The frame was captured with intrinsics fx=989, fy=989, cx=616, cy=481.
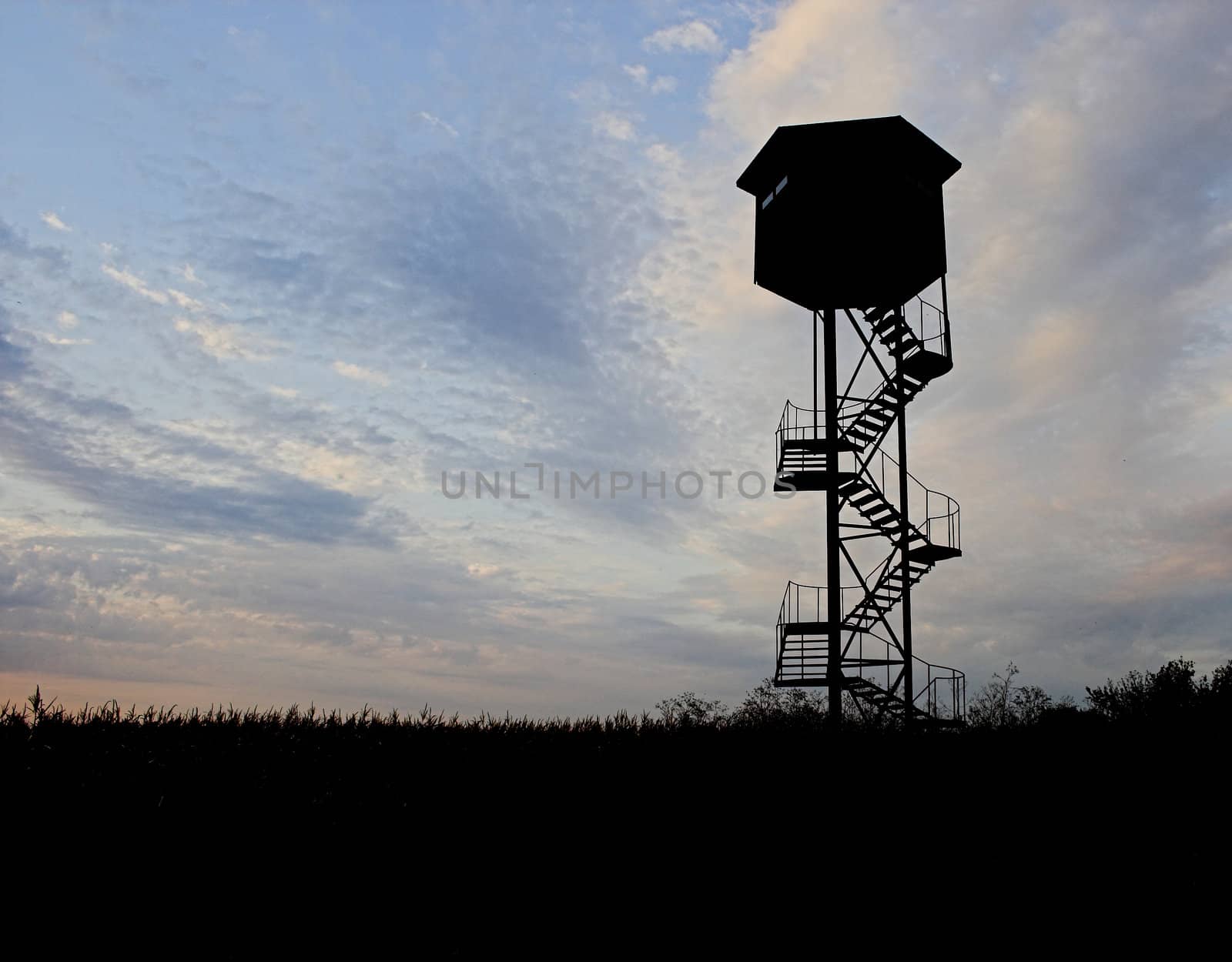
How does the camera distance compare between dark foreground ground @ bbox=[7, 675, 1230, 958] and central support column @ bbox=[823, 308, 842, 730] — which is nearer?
dark foreground ground @ bbox=[7, 675, 1230, 958]

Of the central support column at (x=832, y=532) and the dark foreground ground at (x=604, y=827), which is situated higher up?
the central support column at (x=832, y=532)

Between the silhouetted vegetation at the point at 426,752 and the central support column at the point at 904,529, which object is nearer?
the silhouetted vegetation at the point at 426,752

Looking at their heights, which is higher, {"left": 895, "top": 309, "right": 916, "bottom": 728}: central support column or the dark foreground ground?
{"left": 895, "top": 309, "right": 916, "bottom": 728}: central support column

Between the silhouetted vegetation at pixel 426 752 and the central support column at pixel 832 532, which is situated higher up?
the central support column at pixel 832 532

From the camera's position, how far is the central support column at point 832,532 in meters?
23.2

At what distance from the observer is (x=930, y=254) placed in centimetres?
2473

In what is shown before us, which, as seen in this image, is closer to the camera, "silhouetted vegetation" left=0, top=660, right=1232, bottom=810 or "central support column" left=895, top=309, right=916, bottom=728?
"silhouetted vegetation" left=0, top=660, right=1232, bottom=810

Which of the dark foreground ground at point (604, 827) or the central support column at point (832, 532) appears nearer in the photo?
the dark foreground ground at point (604, 827)

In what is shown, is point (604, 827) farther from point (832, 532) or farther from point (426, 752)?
point (832, 532)

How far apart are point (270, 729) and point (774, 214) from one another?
17188mm

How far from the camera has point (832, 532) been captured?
24.2 meters

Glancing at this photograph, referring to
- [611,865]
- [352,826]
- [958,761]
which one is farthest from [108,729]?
[958,761]

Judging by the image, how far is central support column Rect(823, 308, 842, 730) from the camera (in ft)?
76.1

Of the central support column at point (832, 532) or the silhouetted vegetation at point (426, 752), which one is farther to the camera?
the central support column at point (832, 532)
